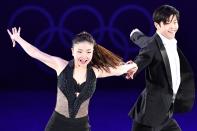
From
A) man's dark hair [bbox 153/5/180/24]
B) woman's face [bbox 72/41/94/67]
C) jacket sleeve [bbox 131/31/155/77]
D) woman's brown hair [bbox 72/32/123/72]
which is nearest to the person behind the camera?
woman's face [bbox 72/41/94/67]

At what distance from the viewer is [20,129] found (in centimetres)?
650

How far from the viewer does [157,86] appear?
14.8 feet

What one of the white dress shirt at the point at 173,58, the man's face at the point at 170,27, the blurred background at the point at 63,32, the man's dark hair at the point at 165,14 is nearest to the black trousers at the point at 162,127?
the white dress shirt at the point at 173,58

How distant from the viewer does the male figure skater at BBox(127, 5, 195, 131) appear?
14.6ft

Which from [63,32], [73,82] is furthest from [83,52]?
[63,32]

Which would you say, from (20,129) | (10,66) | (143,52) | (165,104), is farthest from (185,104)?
(10,66)

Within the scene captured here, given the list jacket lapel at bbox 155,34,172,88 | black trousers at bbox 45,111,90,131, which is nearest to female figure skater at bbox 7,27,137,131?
black trousers at bbox 45,111,90,131

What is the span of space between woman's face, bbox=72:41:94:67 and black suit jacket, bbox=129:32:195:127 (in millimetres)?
561

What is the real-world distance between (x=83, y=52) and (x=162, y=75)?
868 millimetres

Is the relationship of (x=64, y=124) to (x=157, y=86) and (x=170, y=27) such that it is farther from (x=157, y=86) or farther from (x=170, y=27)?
(x=170, y=27)

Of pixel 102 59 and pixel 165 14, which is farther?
pixel 165 14

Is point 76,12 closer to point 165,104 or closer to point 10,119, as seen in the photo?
point 10,119

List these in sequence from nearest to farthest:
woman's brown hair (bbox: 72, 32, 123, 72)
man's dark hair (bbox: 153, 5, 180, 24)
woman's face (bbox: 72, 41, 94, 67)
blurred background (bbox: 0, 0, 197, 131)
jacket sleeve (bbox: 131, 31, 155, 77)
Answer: woman's face (bbox: 72, 41, 94, 67)
woman's brown hair (bbox: 72, 32, 123, 72)
jacket sleeve (bbox: 131, 31, 155, 77)
man's dark hair (bbox: 153, 5, 180, 24)
blurred background (bbox: 0, 0, 197, 131)

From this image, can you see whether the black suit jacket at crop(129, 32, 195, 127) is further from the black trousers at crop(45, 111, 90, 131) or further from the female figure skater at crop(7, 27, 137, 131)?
the black trousers at crop(45, 111, 90, 131)
